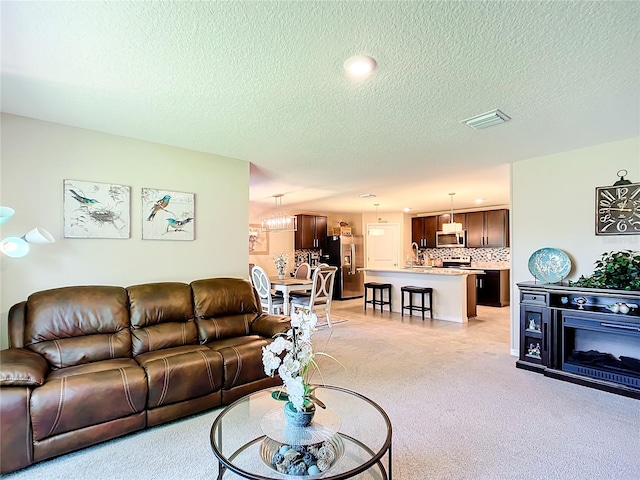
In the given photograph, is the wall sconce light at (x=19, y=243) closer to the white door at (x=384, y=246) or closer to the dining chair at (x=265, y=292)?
the dining chair at (x=265, y=292)

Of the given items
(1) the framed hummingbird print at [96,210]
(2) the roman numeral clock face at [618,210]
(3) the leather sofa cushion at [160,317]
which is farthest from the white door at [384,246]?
(1) the framed hummingbird print at [96,210]

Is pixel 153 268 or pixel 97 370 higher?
pixel 153 268

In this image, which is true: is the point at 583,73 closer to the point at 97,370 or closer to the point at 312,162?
the point at 312,162

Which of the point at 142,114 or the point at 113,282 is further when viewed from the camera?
the point at 113,282

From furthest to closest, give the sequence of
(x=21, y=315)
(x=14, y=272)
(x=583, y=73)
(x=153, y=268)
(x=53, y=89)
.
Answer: (x=153, y=268) < (x=14, y=272) < (x=21, y=315) < (x=53, y=89) < (x=583, y=73)

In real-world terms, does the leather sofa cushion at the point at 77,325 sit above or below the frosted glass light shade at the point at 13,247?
below

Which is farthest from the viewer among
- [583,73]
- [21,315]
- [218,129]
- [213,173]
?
[213,173]

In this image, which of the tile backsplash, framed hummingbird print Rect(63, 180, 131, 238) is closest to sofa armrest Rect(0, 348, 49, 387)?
framed hummingbird print Rect(63, 180, 131, 238)

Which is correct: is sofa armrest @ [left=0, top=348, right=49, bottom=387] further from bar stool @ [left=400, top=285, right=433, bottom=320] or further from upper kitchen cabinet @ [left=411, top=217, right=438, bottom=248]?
upper kitchen cabinet @ [left=411, top=217, right=438, bottom=248]

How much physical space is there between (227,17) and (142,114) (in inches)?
59.5

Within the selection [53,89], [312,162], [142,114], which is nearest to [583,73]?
[312,162]

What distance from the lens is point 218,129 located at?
307 cm

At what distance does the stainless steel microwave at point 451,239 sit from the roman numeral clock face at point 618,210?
16.1ft

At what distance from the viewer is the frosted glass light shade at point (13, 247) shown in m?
2.38
